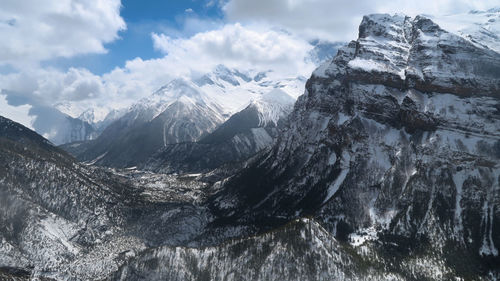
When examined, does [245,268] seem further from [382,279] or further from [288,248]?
[382,279]

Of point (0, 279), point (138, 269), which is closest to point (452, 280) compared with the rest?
point (138, 269)

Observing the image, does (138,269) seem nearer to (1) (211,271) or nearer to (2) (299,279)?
(1) (211,271)

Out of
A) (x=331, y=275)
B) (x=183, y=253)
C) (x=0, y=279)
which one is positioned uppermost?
(x=0, y=279)

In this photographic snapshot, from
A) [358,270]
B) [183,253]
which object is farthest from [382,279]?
[183,253]

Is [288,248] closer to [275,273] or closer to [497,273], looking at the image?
[275,273]

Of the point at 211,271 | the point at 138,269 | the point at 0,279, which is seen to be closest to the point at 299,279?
the point at 211,271

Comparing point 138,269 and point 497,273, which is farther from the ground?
point 138,269

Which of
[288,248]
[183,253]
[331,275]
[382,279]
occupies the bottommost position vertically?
[382,279]

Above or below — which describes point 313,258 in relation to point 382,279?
above
